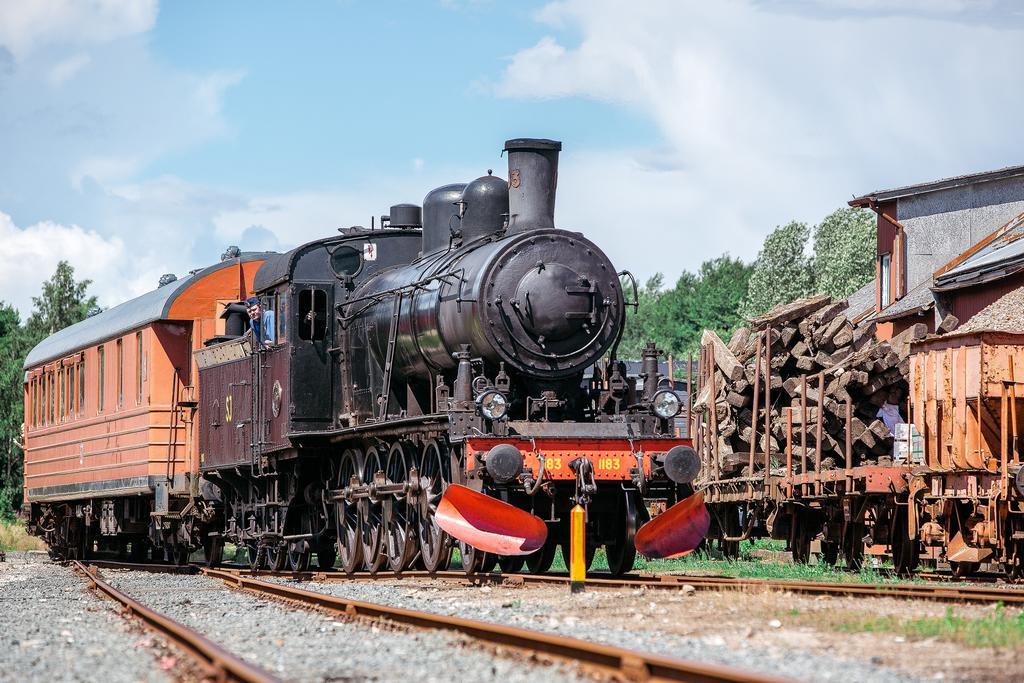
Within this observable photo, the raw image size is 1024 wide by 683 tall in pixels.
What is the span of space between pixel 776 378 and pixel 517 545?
6.59 m

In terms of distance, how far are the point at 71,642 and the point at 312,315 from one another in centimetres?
777

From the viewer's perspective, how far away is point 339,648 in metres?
8.01

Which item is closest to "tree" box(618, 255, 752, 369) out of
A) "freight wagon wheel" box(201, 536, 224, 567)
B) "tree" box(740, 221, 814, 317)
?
"tree" box(740, 221, 814, 317)

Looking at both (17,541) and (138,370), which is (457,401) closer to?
(138,370)

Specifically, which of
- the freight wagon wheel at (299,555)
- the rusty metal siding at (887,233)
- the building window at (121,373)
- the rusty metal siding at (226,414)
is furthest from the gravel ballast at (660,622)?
the rusty metal siding at (887,233)

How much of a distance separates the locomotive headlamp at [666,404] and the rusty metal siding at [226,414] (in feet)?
19.7

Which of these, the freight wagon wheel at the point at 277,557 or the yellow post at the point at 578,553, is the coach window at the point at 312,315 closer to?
the freight wagon wheel at the point at 277,557

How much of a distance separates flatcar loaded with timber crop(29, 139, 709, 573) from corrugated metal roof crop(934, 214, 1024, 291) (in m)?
9.81

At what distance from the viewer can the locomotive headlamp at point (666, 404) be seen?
45.0 feet

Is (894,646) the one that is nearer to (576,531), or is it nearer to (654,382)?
(576,531)

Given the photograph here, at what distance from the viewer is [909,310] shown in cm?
2759

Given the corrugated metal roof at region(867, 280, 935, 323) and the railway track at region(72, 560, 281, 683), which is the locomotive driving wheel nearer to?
the railway track at region(72, 560, 281, 683)

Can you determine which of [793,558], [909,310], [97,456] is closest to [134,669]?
[793,558]

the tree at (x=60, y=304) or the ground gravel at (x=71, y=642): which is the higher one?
the tree at (x=60, y=304)
